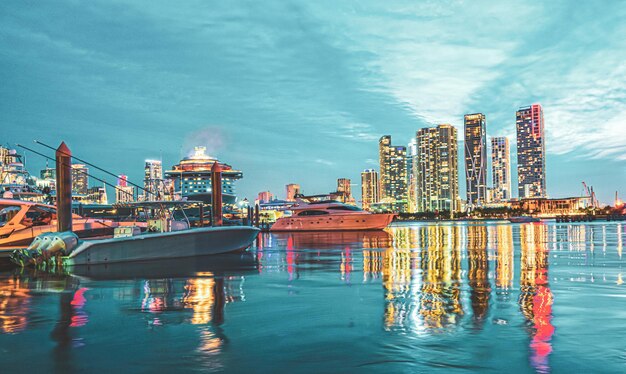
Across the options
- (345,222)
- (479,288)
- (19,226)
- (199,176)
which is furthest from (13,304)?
(199,176)

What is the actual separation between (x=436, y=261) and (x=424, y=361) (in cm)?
1497

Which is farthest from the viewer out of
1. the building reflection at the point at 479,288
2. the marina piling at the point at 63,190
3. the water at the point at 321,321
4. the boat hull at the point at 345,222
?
the boat hull at the point at 345,222

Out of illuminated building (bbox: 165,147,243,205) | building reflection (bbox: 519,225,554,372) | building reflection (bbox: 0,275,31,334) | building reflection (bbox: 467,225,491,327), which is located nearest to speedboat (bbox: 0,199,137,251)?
building reflection (bbox: 0,275,31,334)

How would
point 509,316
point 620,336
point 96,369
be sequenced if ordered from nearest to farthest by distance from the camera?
point 96,369 → point 620,336 → point 509,316

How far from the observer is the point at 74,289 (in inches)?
589

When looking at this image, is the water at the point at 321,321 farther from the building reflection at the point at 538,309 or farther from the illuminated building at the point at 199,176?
the illuminated building at the point at 199,176

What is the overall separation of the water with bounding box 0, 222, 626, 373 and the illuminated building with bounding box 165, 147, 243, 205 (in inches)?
3954

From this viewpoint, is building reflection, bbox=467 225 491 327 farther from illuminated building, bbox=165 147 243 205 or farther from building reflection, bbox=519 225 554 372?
illuminated building, bbox=165 147 243 205

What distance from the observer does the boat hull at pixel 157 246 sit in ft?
69.7

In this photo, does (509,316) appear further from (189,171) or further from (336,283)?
(189,171)

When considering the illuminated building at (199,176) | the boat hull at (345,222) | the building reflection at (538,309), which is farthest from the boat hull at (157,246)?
the illuminated building at (199,176)

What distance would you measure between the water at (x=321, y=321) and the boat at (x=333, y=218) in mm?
47991

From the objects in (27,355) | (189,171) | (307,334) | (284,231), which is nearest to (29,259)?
(27,355)

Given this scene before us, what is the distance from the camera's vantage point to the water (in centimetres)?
711
